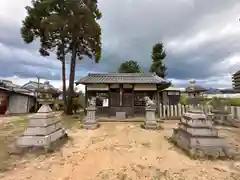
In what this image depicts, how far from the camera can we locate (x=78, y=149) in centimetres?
495

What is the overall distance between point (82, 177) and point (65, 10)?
465 inches

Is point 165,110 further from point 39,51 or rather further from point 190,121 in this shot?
point 39,51

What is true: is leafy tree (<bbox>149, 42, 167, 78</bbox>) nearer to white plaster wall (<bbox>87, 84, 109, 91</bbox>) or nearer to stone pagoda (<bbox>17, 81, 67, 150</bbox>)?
white plaster wall (<bbox>87, 84, 109, 91</bbox>)

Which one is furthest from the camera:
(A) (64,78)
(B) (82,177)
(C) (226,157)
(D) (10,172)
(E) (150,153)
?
(A) (64,78)

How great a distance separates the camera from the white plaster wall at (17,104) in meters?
15.8

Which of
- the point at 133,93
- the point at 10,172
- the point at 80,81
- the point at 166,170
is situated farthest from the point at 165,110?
the point at 10,172

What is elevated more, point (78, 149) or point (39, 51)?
point (39, 51)

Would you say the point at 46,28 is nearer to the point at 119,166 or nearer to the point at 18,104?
the point at 18,104

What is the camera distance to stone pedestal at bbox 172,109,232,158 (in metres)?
4.29

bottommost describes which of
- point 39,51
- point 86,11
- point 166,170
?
point 166,170

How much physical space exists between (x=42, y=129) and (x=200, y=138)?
455 centimetres

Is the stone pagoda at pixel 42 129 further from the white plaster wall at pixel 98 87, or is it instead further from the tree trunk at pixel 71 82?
the tree trunk at pixel 71 82

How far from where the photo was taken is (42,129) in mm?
4723

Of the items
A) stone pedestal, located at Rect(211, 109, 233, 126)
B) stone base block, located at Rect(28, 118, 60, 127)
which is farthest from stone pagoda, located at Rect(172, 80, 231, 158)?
stone pedestal, located at Rect(211, 109, 233, 126)
